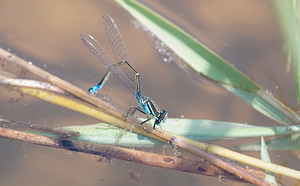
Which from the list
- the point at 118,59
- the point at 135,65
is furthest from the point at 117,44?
the point at 135,65

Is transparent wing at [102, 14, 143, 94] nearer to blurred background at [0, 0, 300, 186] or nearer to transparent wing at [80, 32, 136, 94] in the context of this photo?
transparent wing at [80, 32, 136, 94]

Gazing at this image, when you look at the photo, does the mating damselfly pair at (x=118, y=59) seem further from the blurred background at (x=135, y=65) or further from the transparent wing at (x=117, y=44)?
the blurred background at (x=135, y=65)

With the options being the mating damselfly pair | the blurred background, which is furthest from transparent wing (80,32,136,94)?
the blurred background

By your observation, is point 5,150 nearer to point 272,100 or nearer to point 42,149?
point 42,149

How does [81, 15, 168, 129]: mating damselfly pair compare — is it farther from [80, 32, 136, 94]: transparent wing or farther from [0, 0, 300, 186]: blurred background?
Answer: [0, 0, 300, 186]: blurred background

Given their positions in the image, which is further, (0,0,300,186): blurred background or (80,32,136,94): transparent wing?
(80,32,136,94): transparent wing

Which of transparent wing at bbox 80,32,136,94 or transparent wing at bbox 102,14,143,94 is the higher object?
transparent wing at bbox 102,14,143,94

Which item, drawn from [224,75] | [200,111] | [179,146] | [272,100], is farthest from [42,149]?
[272,100]

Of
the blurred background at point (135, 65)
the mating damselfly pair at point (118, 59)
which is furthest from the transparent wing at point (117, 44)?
the blurred background at point (135, 65)
